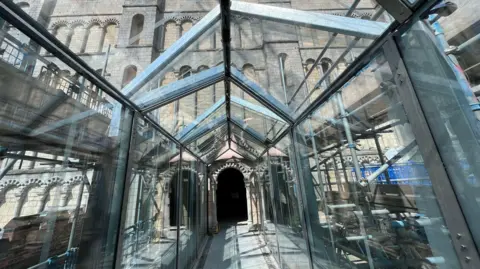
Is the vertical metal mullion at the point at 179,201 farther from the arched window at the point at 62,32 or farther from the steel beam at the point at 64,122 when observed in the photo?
the arched window at the point at 62,32

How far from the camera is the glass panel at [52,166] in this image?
0.71 meters

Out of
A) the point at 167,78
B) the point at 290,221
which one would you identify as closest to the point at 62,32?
the point at 167,78

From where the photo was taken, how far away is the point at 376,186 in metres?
1.18

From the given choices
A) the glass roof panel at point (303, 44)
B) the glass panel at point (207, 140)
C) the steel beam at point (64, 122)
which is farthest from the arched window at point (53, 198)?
the glass panel at point (207, 140)

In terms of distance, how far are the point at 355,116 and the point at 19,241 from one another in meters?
1.97

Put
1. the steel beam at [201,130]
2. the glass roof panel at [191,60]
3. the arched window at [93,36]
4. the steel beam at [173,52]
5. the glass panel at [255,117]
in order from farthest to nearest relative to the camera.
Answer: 1. the steel beam at [201,130]
2. the glass panel at [255,117]
3. the glass roof panel at [191,60]
4. the steel beam at [173,52]
5. the arched window at [93,36]

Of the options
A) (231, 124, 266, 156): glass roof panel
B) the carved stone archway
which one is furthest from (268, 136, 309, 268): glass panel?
the carved stone archway

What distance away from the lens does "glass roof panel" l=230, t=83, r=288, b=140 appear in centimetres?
295

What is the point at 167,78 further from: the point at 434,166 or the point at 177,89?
the point at 434,166

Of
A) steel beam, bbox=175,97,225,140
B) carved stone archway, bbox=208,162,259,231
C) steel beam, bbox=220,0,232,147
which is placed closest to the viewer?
steel beam, bbox=220,0,232,147

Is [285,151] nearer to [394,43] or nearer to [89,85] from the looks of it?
[394,43]

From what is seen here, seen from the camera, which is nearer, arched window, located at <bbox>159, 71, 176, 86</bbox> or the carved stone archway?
arched window, located at <bbox>159, 71, 176, 86</bbox>

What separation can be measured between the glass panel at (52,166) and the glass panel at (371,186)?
1.61 metres

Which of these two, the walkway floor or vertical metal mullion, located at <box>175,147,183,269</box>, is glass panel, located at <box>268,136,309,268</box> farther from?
vertical metal mullion, located at <box>175,147,183,269</box>
